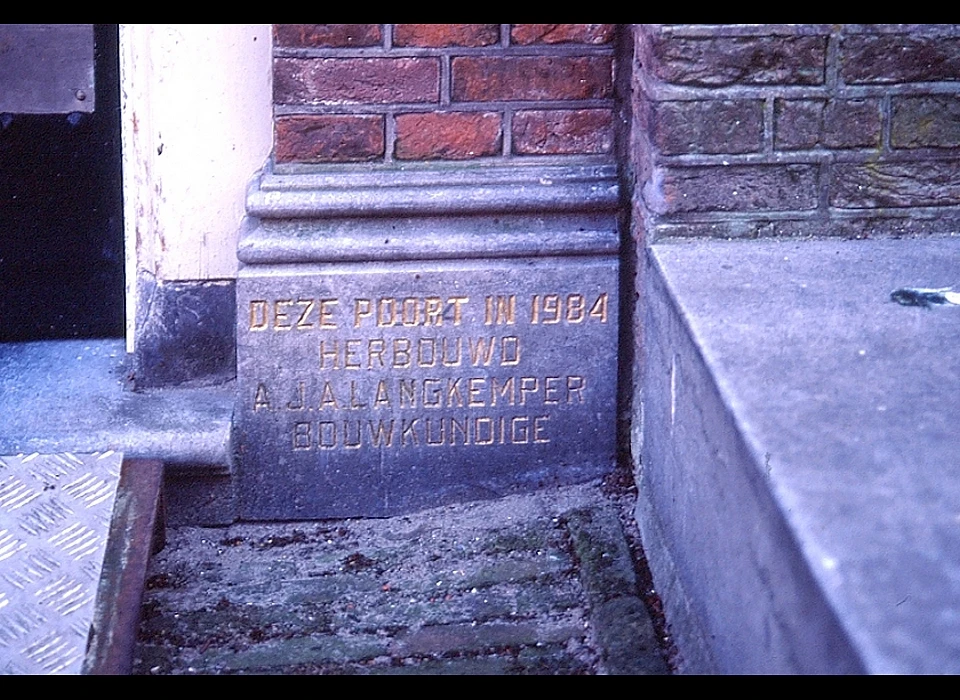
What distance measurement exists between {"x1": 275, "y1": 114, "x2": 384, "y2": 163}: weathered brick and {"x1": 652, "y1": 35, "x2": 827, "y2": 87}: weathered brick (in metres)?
0.50

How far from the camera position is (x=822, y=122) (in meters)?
2.12

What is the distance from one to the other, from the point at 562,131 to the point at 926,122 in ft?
1.94

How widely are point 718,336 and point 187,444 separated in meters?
1.00

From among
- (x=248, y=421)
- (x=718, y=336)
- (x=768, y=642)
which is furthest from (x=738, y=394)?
(x=248, y=421)

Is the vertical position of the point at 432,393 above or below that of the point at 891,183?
below

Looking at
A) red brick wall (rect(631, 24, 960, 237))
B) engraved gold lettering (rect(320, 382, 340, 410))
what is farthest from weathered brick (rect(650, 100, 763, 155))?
engraved gold lettering (rect(320, 382, 340, 410))

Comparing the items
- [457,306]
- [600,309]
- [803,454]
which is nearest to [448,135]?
[457,306]

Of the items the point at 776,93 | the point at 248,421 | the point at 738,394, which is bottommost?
the point at 248,421

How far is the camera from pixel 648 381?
219cm

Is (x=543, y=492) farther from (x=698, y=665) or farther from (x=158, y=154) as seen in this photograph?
(x=158, y=154)

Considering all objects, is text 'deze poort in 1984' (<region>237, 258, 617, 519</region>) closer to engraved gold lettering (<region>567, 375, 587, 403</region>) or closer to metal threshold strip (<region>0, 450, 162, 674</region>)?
engraved gold lettering (<region>567, 375, 587, 403</region>)

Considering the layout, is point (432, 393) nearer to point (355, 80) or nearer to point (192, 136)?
point (355, 80)

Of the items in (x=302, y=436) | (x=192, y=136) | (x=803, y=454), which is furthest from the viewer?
(x=192, y=136)

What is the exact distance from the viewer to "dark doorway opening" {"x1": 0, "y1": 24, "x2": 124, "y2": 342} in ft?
8.63
